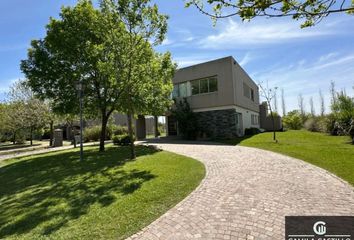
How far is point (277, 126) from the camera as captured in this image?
33562 mm

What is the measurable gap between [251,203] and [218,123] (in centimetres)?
1684

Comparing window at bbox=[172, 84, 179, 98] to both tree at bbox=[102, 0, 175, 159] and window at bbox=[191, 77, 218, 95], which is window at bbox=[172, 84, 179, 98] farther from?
tree at bbox=[102, 0, 175, 159]

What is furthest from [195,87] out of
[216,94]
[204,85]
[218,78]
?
[218,78]

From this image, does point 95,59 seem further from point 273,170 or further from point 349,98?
point 349,98

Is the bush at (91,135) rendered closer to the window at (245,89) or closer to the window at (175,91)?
the window at (175,91)

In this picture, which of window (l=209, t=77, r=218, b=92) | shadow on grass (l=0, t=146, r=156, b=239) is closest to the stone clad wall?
→ window (l=209, t=77, r=218, b=92)

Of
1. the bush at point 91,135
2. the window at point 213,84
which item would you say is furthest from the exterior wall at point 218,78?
the bush at point 91,135

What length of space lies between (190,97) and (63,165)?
14.3 metres

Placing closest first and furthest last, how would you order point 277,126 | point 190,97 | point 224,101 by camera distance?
1. point 224,101
2. point 190,97
3. point 277,126

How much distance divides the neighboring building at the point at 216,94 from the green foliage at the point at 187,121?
84 cm

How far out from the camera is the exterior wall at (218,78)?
21.3 m

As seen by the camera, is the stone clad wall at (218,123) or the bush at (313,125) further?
the bush at (313,125)

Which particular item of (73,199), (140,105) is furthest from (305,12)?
(140,105)

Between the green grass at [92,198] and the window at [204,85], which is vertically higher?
the window at [204,85]
